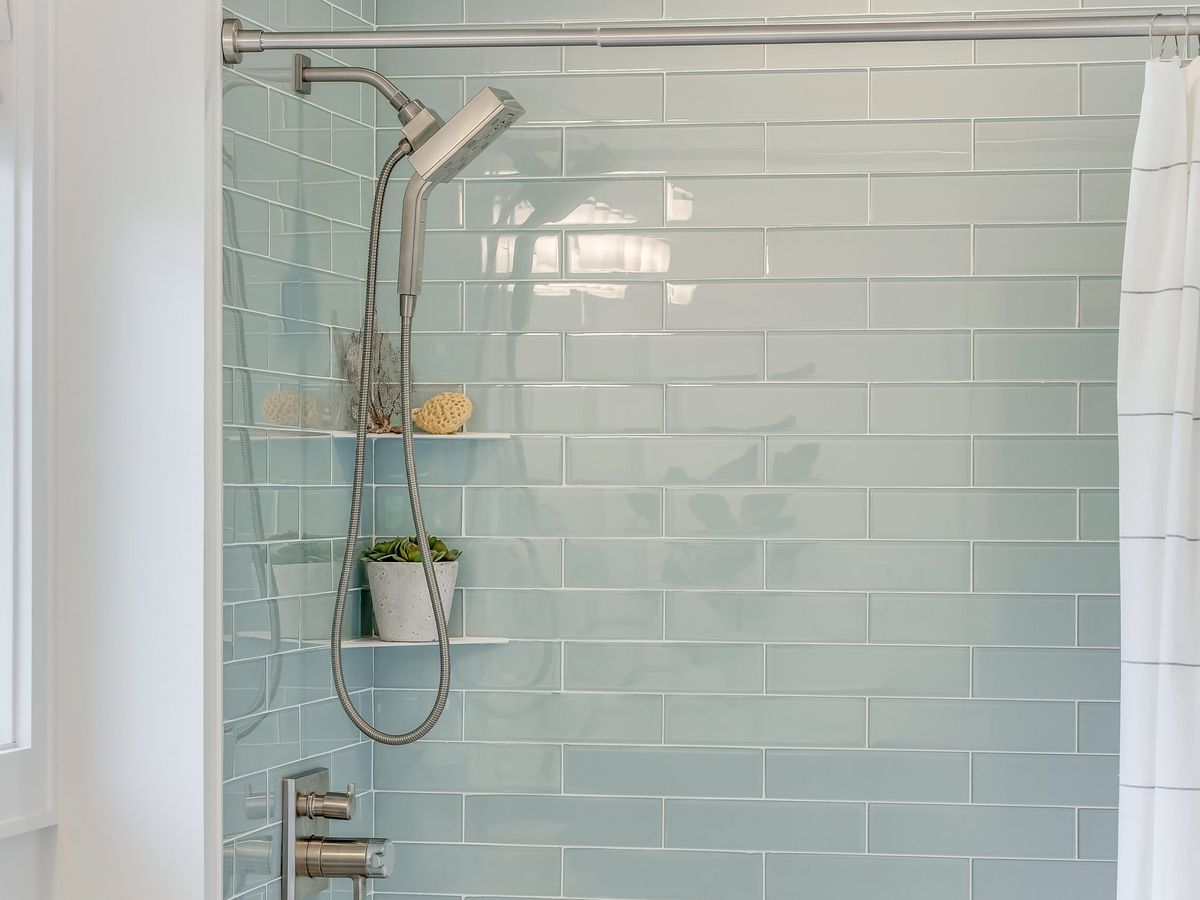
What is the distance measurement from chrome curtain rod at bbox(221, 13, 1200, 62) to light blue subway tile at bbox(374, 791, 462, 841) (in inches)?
51.6

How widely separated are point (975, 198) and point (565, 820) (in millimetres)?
1339

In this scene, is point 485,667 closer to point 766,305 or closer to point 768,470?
point 768,470

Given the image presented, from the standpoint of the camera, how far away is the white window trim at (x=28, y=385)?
155cm

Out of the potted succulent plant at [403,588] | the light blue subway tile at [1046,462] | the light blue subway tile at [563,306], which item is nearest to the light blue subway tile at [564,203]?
the light blue subway tile at [563,306]

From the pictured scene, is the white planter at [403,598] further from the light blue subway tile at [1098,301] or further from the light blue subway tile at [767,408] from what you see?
the light blue subway tile at [1098,301]

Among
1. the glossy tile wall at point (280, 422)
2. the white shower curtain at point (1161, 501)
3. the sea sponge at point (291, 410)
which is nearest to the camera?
the white shower curtain at point (1161, 501)

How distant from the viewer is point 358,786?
84.5 inches

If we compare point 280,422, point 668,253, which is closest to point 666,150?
point 668,253

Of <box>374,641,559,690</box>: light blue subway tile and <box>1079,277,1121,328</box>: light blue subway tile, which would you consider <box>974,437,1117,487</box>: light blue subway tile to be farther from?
<box>374,641,559,690</box>: light blue subway tile

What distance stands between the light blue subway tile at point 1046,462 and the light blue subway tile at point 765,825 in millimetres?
641

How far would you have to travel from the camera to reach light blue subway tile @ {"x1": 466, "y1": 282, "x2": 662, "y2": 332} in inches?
86.0

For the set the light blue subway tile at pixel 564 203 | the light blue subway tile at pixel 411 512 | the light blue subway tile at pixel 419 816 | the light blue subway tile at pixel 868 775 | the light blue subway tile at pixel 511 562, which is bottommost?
the light blue subway tile at pixel 419 816

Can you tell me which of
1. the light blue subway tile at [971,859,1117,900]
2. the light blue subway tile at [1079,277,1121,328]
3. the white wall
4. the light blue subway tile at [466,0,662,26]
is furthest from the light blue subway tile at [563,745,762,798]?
the light blue subway tile at [466,0,662,26]

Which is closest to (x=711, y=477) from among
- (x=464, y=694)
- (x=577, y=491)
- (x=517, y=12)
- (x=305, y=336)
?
(x=577, y=491)
